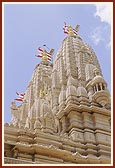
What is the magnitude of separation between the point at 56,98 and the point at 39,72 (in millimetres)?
10215

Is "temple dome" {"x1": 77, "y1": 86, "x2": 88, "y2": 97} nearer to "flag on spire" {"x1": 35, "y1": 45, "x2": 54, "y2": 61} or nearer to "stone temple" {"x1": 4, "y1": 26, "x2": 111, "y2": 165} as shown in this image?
"stone temple" {"x1": 4, "y1": 26, "x2": 111, "y2": 165}

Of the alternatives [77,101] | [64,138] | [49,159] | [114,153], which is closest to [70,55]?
[77,101]

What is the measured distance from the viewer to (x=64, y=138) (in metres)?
23.9

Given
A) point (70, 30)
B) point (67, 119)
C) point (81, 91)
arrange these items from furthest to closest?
point (70, 30)
point (81, 91)
point (67, 119)

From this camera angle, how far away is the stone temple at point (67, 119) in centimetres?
2136

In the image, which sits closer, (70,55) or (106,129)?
(106,129)

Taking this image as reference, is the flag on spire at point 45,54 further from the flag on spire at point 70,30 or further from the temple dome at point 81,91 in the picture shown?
the temple dome at point 81,91

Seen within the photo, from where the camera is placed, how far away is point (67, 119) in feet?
90.0

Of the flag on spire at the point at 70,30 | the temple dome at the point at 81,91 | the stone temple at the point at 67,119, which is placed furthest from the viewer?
the flag on spire at the point at 70,30

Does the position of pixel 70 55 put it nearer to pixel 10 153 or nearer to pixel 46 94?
pixel 46 94

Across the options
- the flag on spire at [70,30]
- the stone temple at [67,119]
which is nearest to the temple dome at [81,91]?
the stone temple at [67,119]

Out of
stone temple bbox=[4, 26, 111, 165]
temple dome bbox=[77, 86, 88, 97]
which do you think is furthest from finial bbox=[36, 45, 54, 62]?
temple dome bbox=[77, 86, 88, 97]

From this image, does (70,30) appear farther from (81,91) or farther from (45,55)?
(81,91)

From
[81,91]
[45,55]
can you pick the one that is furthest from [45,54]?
[81,91]
